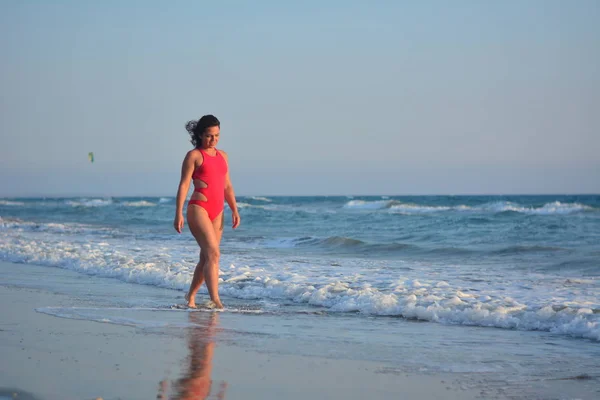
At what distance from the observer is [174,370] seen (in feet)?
12.9

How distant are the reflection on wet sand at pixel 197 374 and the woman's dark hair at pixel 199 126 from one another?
172cm

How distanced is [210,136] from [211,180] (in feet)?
1.26

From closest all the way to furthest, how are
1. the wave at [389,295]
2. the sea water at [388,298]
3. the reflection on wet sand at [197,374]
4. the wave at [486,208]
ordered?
1. the reflection on wet sand at [197,374]
2. the sea water at [388,298]
3. the wave at [389,295]
4. the wave at [486,208]

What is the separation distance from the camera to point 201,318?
5949 millimetres

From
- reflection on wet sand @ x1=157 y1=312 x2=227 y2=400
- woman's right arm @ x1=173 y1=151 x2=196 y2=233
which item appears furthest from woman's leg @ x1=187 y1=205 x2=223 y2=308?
reflection on wet sand @ x1=157 y1=312 x2=227 y2=400

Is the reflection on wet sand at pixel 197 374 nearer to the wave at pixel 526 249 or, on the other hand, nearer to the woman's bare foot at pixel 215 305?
the woman's bare foot at pixel 215 305

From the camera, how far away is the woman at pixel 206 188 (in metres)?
6.32

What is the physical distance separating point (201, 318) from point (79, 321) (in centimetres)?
95

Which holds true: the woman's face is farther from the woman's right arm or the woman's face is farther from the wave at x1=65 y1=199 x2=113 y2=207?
the wave at x1=65 y1=199 x2=113 y2=207

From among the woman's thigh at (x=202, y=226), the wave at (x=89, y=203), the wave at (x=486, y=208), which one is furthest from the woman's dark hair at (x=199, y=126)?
the wave at (x=89, y=203)

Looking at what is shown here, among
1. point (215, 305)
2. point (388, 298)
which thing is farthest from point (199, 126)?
point (388, 298)

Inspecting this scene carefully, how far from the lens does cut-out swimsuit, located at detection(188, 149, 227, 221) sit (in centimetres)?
638

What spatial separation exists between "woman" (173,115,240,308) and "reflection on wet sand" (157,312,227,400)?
104 centimetres

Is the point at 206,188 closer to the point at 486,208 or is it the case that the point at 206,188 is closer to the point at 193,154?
the point at 193,154
